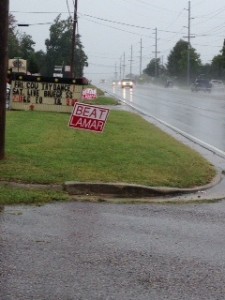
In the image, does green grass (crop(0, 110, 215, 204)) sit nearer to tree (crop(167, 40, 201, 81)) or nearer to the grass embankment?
the grass embankment

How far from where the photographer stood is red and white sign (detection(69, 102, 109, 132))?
11086 mm

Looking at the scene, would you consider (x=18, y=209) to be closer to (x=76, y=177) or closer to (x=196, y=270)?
(x=76, y=177)

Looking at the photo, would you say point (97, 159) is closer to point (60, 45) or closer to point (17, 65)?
point (17, 65)

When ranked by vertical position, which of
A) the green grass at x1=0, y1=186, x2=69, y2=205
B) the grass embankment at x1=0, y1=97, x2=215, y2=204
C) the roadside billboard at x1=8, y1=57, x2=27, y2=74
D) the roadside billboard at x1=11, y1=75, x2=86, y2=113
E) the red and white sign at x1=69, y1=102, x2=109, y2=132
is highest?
the roadside billboard at x1=8, y1=57, x2=27, y2=74

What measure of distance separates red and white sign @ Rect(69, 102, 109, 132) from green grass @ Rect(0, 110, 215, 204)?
57cm

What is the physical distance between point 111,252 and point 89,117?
19.2ft

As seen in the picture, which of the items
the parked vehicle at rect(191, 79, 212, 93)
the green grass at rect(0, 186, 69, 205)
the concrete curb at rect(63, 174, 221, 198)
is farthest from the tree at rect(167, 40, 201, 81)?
the green grass at rect(0, 186, 69, 205)

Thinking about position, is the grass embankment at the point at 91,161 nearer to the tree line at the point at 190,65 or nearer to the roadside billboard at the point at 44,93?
the roadside billboard at the point at 44,93

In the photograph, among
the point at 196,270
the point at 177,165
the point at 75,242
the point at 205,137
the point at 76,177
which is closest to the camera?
the point at 196,270

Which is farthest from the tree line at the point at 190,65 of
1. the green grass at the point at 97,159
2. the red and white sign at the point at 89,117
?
the red and white sign at the point at 89,117

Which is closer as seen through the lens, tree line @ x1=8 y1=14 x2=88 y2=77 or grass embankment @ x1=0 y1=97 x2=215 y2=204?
grass embankment @ x1=0 y1=97 x2=215 y2=204

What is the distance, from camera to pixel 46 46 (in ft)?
260

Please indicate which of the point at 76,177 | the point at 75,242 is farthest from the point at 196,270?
the point at 76,177

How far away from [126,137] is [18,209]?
313 inches
